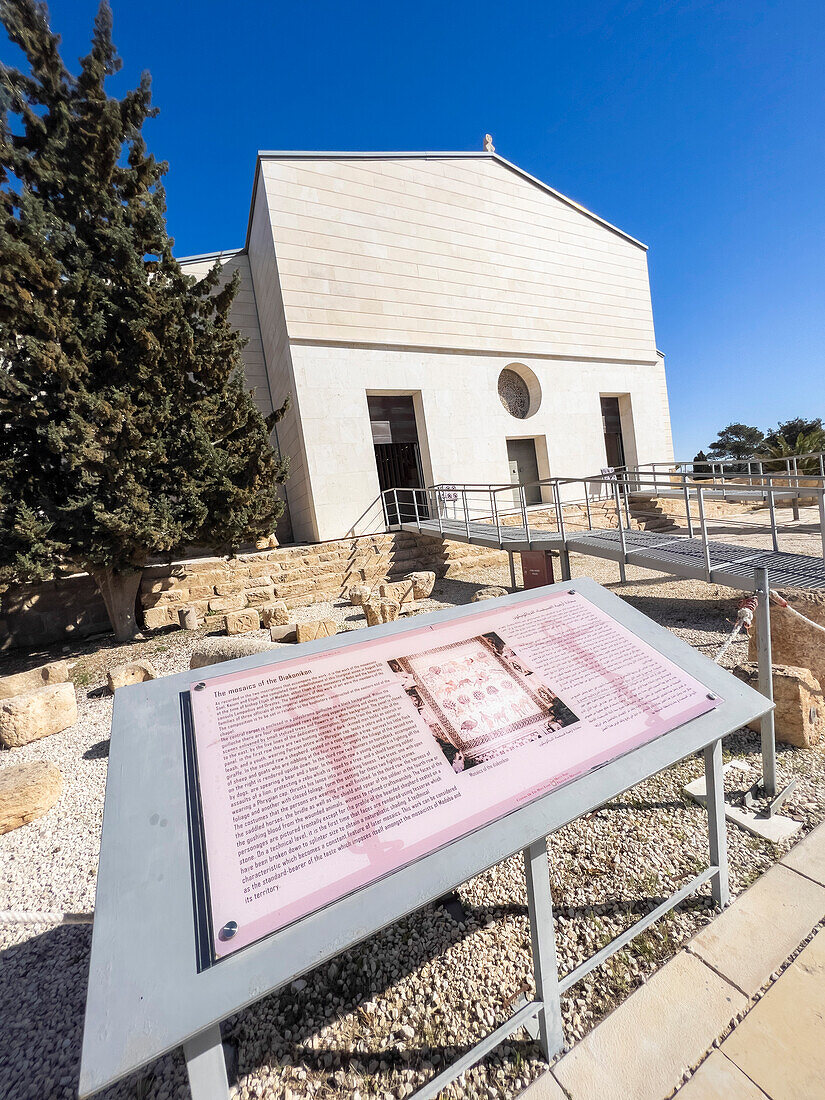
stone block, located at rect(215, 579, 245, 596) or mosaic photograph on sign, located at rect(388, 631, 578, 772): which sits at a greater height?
mosaic photograph on sign, located at rect(388, 631, 578, 772)

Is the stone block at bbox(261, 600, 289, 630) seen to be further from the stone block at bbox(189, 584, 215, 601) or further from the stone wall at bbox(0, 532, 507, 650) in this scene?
the stone block at bbox(189, 584, 215, 601)

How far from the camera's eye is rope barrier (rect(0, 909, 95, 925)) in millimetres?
2279

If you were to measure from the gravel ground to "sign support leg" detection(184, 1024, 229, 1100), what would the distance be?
0.77 metres

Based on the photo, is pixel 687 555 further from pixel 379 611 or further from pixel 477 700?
pixel 477 700

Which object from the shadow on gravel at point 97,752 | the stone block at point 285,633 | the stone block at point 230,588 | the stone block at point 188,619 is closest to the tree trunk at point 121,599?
the stone block at point 188,619

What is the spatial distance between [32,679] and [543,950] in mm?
6373

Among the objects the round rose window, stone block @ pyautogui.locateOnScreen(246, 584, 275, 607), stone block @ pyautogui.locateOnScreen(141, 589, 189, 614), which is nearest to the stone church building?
the round rose window

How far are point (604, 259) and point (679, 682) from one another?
18.9 meters

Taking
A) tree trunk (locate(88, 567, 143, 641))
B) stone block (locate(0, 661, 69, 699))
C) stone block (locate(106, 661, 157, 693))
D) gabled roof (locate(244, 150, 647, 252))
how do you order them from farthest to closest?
gabled roof (locate(244, 150, 647, 252)), tree trunk (locate(88, 567, 143, 641)), stone block (locate(0, 661, 69, 699)), stone block (locate(106, 661, 157, 693))

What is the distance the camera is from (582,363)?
15352 millimetres

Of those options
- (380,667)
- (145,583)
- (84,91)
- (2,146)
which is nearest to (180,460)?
(145,583)

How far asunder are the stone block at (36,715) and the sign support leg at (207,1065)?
15.1ft

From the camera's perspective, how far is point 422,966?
6.54ft

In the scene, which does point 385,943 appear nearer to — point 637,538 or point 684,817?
point 684,817
